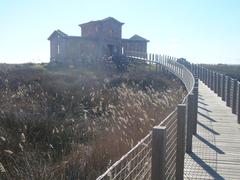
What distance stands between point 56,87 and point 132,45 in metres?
36.1

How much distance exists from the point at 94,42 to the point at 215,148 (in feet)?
160

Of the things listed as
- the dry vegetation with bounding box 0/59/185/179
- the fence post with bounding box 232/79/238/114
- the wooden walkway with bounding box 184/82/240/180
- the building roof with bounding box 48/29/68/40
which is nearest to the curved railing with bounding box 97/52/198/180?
the wooden walkway with bounding box 184/82/240/180

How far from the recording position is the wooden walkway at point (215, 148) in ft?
25.1

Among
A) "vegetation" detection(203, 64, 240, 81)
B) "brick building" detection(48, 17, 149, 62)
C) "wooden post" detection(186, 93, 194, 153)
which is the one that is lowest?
"vegetation" detection(203, 64, 240, 81)

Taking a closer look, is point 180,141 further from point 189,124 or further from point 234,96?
point 234,96

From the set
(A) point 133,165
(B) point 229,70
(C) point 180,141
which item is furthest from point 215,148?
(B) point 229,70

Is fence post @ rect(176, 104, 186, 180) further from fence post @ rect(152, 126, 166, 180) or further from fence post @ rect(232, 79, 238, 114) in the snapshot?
fence post @ rect(232, 79, 238, 114)

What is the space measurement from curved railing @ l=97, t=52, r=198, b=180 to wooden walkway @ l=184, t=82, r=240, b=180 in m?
0.44

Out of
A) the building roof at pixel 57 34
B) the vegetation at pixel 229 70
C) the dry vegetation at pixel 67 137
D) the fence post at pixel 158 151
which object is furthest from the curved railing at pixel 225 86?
the building roof at pixel 57 34

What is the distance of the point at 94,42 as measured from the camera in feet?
189

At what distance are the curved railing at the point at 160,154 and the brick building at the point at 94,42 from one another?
47.8 metres

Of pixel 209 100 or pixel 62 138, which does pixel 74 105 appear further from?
pixel 62 138

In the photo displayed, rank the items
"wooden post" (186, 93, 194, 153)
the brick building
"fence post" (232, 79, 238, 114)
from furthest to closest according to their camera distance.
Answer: the brick building < "fence post" (232, 79, 238, 114) < "wooden post" (186, 93, 194, 153)

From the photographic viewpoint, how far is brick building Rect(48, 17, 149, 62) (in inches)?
2237
